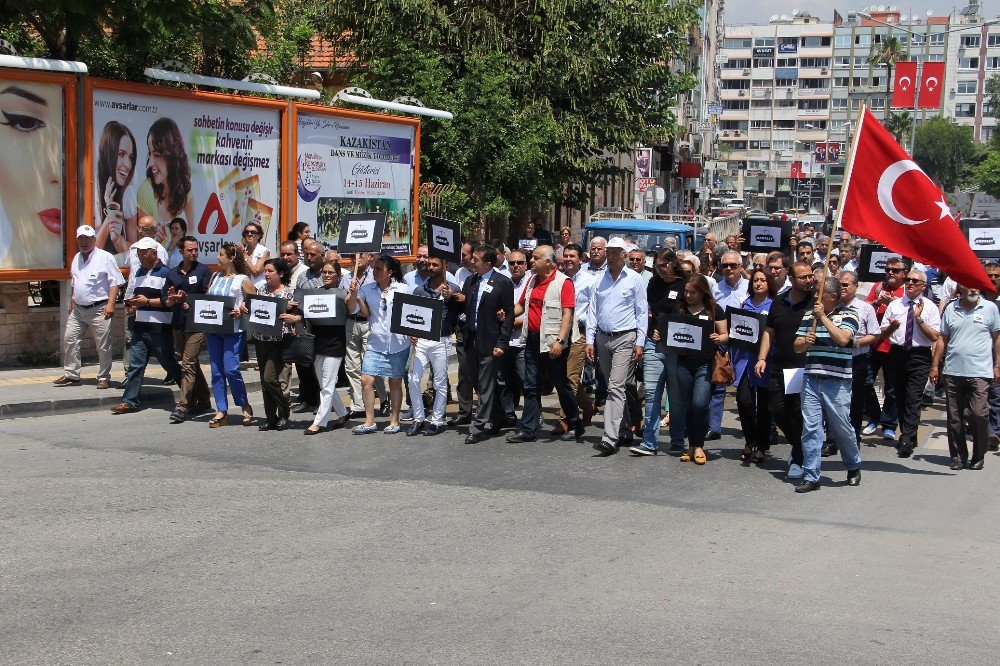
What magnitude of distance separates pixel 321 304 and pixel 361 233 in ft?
4.68

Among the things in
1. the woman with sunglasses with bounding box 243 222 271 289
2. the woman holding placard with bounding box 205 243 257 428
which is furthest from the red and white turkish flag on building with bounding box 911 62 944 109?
the woman holding placard with bounding box 205 243 257 428

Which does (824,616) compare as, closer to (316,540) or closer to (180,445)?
(316,540)

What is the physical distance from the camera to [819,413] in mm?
9461

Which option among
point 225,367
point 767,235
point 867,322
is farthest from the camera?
point 767,235

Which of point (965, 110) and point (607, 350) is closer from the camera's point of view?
point (607, 350)

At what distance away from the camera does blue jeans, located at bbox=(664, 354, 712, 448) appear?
10.3 m

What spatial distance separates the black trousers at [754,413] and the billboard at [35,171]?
8581 millimetres

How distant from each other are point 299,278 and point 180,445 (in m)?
2.14

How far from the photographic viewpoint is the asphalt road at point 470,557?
571 centimetres

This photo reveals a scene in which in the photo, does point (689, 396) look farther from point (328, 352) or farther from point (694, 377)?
point (328, 352)

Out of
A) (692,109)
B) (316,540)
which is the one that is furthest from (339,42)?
(692,109)

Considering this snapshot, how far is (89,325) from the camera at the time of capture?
13406mm

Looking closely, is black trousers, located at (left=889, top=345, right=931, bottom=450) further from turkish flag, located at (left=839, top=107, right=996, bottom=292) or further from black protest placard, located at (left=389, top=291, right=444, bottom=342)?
black protest placard, located at (left=389, top=291, right=444, bottom=342)

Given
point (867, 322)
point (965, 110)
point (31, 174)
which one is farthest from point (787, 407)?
point (965, 110)
